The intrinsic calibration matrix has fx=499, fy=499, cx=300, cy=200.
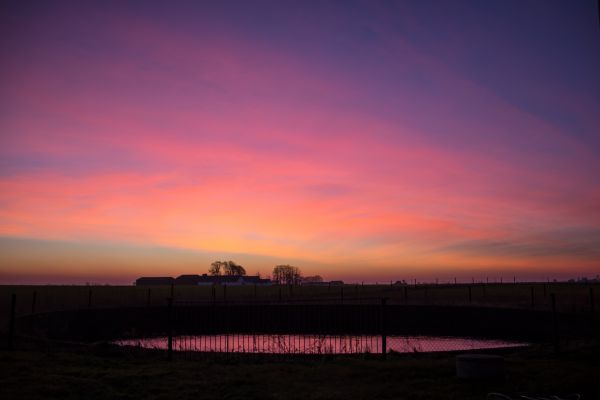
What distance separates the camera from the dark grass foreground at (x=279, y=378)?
31.0 ft

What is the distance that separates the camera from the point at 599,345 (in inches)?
571

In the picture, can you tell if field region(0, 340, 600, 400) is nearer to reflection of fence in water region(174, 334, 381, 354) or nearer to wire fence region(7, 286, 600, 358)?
reflection of fence in water region(174, 334, 381, 354)

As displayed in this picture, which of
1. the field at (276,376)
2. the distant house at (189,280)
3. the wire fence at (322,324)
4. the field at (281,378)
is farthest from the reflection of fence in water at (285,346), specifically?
the distant house at (189,280)

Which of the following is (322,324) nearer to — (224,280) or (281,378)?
(281,378)

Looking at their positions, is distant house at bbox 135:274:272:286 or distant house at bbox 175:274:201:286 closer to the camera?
distant house at bbox 135:274:272:286

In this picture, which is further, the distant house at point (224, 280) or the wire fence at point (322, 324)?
the distant house at point (224, 280)

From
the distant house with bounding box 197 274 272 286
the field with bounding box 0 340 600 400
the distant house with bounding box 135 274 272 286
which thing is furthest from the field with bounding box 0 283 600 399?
the distant house with bounding box 135 274 272 286

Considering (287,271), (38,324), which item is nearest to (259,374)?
(38,324)

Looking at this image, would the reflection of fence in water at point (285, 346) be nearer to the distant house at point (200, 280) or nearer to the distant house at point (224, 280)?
the distant house at point (224, 280)

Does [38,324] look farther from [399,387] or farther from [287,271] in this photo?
[287,271]

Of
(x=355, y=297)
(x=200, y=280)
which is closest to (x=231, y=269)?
(x=200, y=280)

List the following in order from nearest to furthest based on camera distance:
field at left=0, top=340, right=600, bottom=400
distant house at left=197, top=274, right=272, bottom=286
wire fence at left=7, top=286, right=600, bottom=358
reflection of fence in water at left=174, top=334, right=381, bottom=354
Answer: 1. field at left=0, top=340, right=600, bottom=400
2. reflection of fence in water at left=174, top=334, right=381, bottom=354
3. wire fence at left=7, top=286, right=600, bottom=358
4. distant house at left=197, top=274, right=272, bottom=286

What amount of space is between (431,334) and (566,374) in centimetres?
1795

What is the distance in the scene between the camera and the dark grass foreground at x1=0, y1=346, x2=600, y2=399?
9.46m
